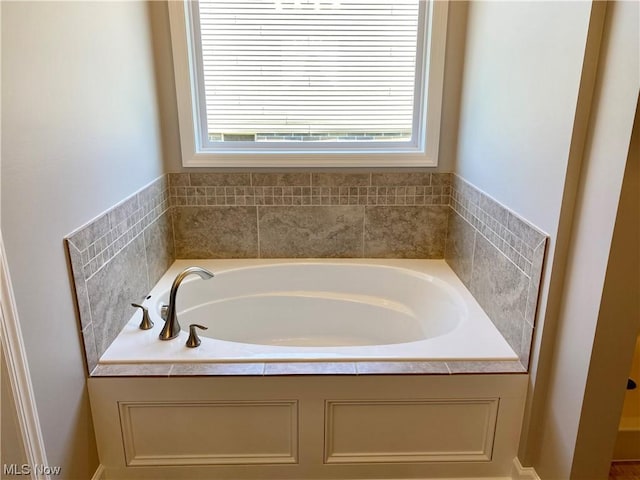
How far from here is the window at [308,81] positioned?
89.3 inches

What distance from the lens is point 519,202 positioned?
5.42 ft

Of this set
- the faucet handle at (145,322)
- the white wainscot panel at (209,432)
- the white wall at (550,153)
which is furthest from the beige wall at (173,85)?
the white wainscot panel at (209,432)

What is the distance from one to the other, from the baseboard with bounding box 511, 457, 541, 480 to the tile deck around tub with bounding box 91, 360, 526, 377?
38 cm

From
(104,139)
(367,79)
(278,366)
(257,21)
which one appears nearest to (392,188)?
(367,79)

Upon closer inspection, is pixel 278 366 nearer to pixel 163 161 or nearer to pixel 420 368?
pixel 420 368

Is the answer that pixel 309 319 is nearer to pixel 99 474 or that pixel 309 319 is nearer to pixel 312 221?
pixel 312 221

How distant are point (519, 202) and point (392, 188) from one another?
0.90 metres

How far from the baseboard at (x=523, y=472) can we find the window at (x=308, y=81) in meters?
1.46

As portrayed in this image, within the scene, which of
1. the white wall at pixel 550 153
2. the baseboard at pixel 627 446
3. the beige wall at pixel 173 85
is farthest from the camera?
the beige wall at pixel 173 85

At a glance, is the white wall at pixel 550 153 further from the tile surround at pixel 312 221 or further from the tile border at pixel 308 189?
the tile border at pixel 308 189

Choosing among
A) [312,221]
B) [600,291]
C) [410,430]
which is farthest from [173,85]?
[600,291]

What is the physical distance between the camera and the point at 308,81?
2385 mm

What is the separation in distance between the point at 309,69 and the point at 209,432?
1769 millimetres

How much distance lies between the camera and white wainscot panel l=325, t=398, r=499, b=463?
164 centimetres
